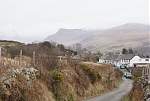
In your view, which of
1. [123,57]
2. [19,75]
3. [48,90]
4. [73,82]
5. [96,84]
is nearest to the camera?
[19,75]

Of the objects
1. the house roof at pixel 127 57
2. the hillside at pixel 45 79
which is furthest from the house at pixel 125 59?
the hillside at pixel 45 79

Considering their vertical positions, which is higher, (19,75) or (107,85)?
(19,75)

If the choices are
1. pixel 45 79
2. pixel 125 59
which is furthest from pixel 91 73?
pixel 125 59

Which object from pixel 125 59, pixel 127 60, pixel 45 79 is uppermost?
pixel 45 79

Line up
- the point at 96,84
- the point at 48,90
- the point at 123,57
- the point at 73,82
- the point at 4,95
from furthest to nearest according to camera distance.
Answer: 1. the point at 123,57
2. the point at 96,84
3. the point at 73,82
4. the point at 48,90
5. the point at 4,95

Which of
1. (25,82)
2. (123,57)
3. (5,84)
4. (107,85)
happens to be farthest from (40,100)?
(123,57)

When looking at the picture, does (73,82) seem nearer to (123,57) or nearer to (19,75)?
(19,75)

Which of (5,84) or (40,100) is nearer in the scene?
(5,84)

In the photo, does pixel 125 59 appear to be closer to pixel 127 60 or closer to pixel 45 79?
pixel 127 60

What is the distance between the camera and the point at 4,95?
1762 cm

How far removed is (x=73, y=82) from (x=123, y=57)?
92105 mm

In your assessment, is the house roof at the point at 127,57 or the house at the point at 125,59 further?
the house roof at the point at 127,57

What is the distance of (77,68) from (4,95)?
14.5m

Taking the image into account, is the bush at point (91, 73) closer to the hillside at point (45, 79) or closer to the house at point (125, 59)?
the hillside at point (45, 79)
